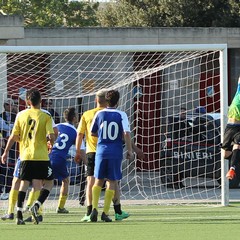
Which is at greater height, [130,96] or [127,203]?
[130,96]

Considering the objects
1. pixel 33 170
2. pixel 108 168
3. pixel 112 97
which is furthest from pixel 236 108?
pixel 33 170

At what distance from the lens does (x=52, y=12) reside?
169 feet

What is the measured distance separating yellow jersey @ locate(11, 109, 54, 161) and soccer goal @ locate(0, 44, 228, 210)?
5.45 m

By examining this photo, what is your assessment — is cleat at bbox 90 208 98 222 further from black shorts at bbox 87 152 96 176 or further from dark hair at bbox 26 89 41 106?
dark hair at bbox 26 89 41 106

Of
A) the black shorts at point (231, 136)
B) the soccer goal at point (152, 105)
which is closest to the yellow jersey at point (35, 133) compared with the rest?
the black shorts at point (231, 136)

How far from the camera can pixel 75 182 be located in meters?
20.8

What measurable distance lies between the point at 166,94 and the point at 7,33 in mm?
4567

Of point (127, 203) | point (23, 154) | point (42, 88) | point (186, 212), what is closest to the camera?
point (23, 154)

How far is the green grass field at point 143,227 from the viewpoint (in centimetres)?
1273

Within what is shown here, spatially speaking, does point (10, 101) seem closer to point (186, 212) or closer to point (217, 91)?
point (217, 91)

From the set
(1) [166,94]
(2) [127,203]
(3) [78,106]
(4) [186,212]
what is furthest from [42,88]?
(4) [186,212]

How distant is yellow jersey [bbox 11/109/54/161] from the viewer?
14.9 metres

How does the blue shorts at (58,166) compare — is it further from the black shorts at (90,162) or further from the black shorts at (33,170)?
the black shorts at (33,170)

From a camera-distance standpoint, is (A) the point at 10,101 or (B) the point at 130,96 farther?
(B) the point at 130,96
